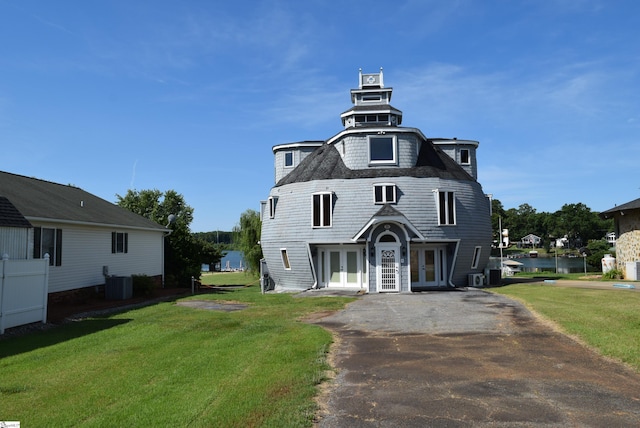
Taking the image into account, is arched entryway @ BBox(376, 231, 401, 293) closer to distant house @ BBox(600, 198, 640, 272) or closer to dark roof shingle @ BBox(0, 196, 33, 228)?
dark roof shingle @ BBox(0, 196, 33, 228)

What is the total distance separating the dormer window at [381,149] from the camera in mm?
25922

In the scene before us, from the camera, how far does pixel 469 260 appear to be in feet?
84.9

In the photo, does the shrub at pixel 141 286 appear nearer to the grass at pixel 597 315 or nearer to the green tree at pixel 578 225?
the grass at pixel 597 315

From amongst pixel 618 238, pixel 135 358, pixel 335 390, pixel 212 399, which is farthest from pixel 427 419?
pixel 618 238

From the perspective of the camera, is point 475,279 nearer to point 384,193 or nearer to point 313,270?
point 384,193

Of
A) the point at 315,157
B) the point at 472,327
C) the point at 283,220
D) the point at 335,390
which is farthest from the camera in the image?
the point at 315,157

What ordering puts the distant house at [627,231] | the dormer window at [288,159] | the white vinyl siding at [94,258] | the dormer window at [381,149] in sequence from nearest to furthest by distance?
1. the white vinyl siding at [94,258]
2. the dormer window at [381,149]
3. the distant house at [627,231]
4. the dormer window at [288,159]

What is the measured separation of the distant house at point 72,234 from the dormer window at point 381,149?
44.9ft

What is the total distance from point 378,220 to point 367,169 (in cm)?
401

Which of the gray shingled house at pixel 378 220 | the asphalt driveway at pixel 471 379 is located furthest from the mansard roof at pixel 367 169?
the asphalt driveway at pixel 471 379

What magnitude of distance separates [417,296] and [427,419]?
1571 cm

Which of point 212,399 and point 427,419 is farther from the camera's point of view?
point 212,399

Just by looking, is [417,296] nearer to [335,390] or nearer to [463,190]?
[463,190]

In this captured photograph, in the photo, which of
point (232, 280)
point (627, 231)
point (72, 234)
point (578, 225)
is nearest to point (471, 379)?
point (72, 234)
